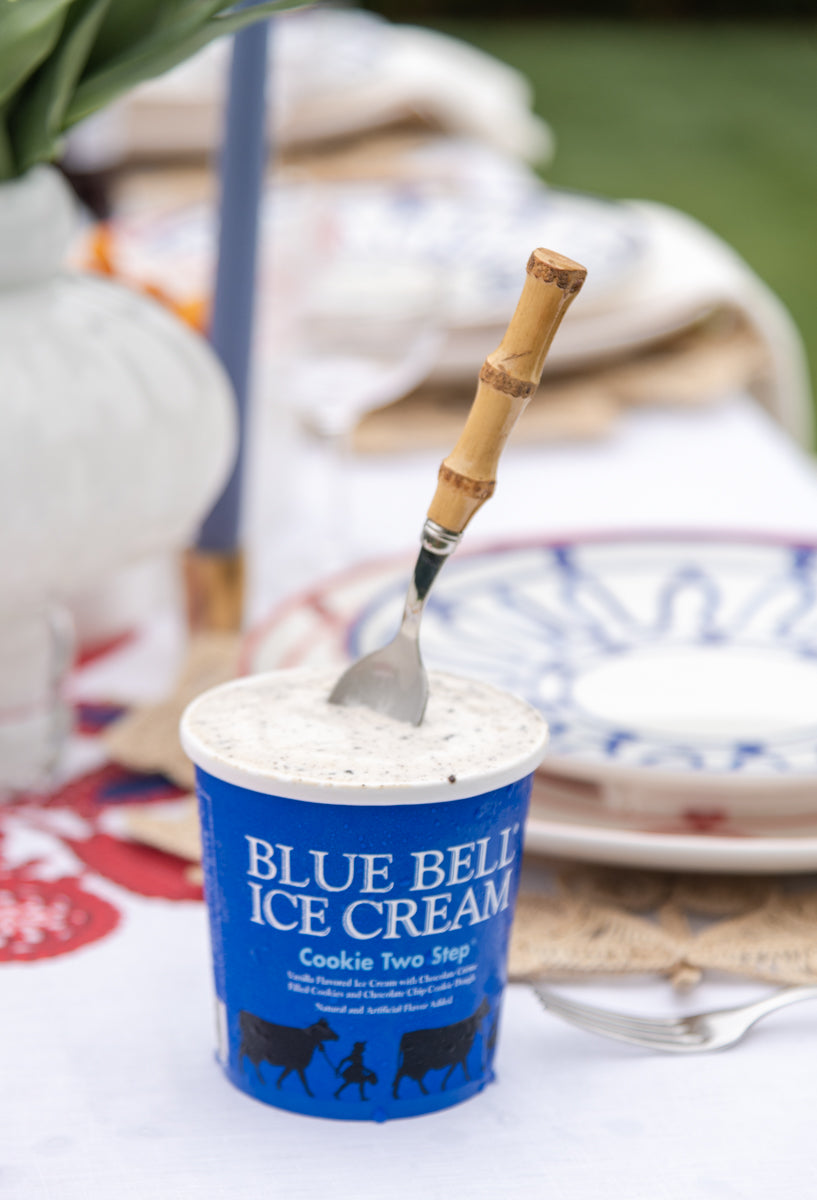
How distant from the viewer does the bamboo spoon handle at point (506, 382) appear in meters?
0.38

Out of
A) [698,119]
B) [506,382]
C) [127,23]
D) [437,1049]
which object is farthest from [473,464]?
[698,119]

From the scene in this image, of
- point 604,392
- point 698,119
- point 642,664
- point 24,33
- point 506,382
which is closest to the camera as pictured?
point 506,382

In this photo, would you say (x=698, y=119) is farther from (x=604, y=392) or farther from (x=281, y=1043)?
(x=281, y=1043)

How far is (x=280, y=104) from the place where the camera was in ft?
5.97

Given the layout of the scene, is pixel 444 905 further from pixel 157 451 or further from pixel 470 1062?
pixel 157 451

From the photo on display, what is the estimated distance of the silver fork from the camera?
45 cm

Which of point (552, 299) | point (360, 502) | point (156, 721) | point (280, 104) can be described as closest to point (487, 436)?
point (552, 299)

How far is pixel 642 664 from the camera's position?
2.09 feet

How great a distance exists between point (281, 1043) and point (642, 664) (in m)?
0.27

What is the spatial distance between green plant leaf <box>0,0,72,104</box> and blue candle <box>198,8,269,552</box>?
0.19m

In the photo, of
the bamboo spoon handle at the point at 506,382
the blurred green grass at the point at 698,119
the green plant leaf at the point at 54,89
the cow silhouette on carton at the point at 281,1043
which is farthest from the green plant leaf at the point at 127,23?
the blurred green grass at the point at 698,119

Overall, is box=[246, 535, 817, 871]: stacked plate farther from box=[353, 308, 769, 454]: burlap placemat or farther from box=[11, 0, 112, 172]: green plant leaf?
box=[353, 308, 769, 454]: burlap placemat

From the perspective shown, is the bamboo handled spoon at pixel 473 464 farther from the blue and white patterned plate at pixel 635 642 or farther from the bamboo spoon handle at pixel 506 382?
the blue and white patterned plate at pixel 635 642

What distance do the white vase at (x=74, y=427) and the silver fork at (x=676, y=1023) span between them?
0.24 m
